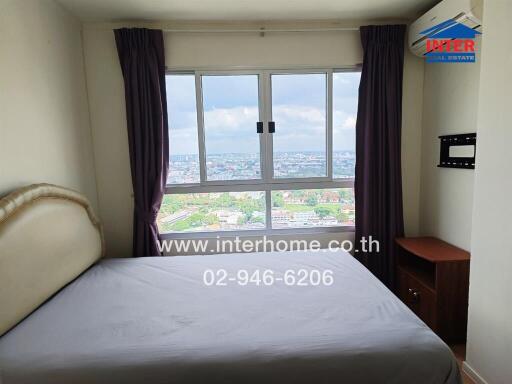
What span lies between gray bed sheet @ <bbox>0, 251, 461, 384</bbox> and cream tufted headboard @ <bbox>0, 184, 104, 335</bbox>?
98mm

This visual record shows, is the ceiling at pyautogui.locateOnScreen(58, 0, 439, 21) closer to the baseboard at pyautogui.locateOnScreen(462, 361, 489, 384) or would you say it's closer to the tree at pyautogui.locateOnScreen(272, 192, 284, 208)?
the tree at pyautogui.locateOnScreen(272, 192, 284, 208)

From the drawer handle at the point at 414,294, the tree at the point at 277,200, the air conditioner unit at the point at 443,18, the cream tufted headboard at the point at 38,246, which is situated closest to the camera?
the cream tufted headboard at the point at 38,246

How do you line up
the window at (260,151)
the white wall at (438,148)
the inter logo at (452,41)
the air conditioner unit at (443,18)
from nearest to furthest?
the air conditioner unit at (443,18) → the inter logo at (452,41) → the white wall at (438,148) → the window at (260,151)

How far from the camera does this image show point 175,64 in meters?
2.58

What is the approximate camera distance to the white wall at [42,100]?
1.69m

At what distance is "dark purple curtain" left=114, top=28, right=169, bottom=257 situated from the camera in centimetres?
245

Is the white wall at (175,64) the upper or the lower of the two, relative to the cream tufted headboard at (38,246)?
upper

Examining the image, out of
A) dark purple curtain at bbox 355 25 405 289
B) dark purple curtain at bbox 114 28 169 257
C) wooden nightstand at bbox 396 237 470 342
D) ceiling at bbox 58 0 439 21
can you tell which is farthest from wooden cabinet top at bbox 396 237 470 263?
dark purple curtain at bbox 114 28 169 257

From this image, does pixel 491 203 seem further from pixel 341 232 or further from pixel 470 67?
pixel 341 232

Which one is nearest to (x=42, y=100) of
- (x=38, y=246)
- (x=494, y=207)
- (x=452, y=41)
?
(x=38, y=246)

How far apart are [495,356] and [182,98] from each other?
285cm

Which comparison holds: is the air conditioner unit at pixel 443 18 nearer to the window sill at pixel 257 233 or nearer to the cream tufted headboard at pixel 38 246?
the window sill at pixel 257 233

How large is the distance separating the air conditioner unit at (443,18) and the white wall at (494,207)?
369 mm

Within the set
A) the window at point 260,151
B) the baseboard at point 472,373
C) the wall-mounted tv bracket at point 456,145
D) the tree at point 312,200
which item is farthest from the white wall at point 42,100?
the wall-mounted tv bracket at point 456,145
